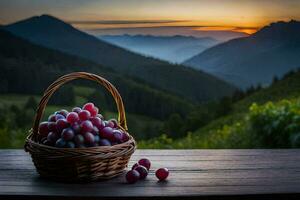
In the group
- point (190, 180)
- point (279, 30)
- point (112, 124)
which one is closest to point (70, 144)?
point (112, 124)

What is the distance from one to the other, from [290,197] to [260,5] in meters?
4.73

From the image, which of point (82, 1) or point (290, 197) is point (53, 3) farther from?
point (290, 197)

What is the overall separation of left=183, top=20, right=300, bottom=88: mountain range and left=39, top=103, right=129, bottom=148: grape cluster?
4.60 m

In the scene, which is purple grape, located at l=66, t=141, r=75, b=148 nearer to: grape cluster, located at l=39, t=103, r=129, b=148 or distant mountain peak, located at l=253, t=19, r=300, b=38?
grape cluster, located at l=39, t=103, r=129, b=148

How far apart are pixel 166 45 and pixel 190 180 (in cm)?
471

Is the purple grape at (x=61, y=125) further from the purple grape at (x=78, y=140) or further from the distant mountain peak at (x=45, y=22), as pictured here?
the distant mountain peak at (x=45, y=22)

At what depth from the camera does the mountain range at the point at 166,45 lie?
6.66 metres

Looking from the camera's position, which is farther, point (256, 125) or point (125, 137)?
point (256, 125)

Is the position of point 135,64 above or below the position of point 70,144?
below

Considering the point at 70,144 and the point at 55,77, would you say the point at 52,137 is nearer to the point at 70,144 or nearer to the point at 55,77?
the point at 70,144

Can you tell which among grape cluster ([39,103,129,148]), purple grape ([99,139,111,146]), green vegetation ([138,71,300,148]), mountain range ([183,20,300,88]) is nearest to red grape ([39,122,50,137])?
grape cluster ([39,103,129,148])

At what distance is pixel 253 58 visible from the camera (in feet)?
22.4

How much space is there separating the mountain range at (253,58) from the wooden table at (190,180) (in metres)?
4.18

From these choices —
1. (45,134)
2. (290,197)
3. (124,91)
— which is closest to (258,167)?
(290,197)
